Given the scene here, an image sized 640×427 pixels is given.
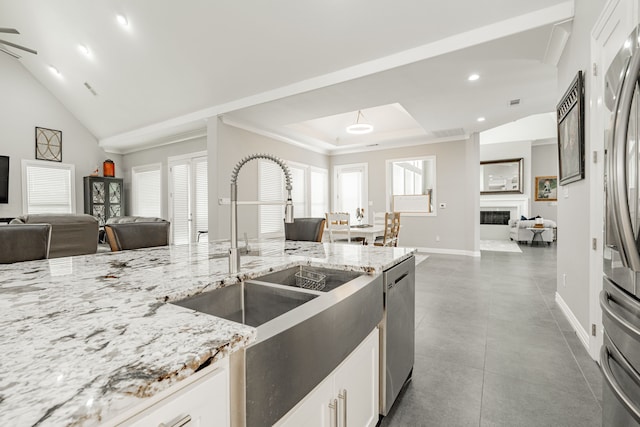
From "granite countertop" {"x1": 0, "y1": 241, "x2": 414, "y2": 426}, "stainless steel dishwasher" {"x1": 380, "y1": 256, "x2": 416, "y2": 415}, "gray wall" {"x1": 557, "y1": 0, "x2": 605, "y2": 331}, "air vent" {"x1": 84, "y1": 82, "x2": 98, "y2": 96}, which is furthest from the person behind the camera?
"air vent" {"x1": 84, "y1": 82, "x2": 98, "y2": 96}

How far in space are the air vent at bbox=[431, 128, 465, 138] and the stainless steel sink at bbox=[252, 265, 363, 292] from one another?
5567 millimetres

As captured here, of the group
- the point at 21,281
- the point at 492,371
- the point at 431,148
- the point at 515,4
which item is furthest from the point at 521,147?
the point at 21,281

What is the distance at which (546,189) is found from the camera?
9.47 meters

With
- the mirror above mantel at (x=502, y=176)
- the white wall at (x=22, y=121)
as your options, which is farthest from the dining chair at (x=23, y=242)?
the mirror above mantel at (x=502, y=176)

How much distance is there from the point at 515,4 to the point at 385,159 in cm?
493

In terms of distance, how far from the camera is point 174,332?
627mm

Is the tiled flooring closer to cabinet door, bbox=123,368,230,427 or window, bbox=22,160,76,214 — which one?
cabinet door, bbox=123,368,230,427

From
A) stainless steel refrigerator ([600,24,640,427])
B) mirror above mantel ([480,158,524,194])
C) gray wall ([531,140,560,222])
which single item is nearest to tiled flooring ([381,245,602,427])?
stainless steel refrigerator ([600,24,640,427])

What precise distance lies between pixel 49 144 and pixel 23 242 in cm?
646

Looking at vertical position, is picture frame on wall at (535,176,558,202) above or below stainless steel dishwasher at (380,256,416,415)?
above

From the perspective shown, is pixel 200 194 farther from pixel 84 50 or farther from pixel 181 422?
pixel 181 422

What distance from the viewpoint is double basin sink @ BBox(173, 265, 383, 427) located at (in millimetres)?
633

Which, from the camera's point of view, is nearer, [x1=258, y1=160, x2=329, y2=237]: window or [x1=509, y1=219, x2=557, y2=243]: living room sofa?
[x1=258, y1=160, x2=329, y2=237]: window

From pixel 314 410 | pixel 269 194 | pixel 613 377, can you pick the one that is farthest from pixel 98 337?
pixel 269 194
